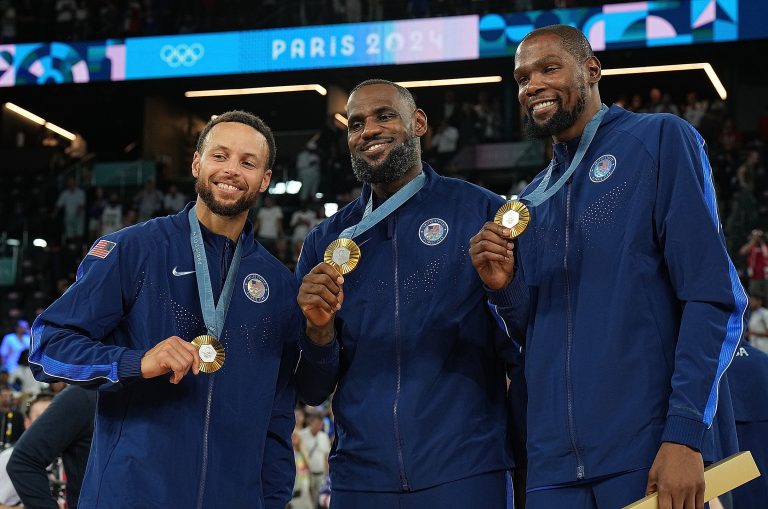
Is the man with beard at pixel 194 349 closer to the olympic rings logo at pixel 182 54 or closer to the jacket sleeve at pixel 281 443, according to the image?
the jacket sleeve at pixel 281 443

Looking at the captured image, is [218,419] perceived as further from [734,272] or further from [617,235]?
[734,272]

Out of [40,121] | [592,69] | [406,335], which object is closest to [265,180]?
[406,335]

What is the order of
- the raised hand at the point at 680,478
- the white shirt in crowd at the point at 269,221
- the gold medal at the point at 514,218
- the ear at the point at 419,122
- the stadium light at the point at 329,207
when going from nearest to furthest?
1. the raised hand at the point at 680,478
2. the gold medal at the point at 514,218
3. the ear at the point at 419,122
4. the white shirt in crowd at the point at 269,221
5. the stadium light at the point at 329,207

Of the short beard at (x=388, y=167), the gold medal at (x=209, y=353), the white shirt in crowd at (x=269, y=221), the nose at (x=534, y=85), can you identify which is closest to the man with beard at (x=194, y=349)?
the gold medal at (x=209, y=353)

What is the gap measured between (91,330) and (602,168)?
160 centimetres

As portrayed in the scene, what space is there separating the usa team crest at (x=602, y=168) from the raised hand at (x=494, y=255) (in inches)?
12.7

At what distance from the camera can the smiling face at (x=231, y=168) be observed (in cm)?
345

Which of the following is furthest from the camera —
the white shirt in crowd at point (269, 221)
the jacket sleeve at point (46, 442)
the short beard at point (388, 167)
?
the white shirt in crowd at point (269, 221)

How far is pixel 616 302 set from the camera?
284cm

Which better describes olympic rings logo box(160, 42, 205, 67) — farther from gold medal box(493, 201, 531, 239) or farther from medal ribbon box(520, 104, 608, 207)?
gold medal box(493, 201, 531, 239)

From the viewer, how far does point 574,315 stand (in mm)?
2938

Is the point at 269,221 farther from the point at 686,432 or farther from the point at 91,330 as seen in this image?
the point at 686,432

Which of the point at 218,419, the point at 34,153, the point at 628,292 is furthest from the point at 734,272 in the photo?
the point at 34,153

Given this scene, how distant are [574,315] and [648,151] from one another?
516 millimetres
